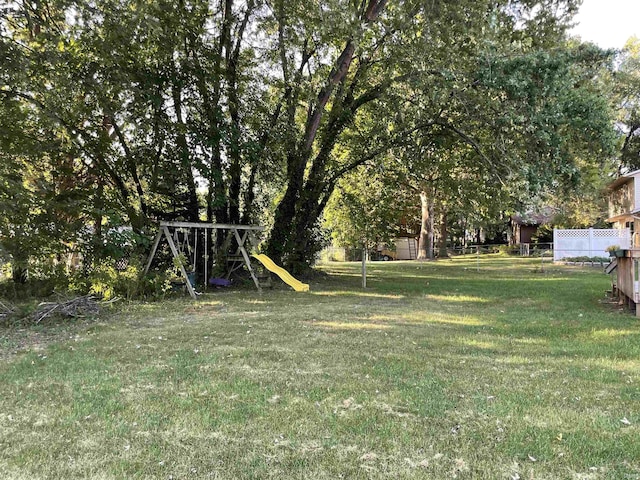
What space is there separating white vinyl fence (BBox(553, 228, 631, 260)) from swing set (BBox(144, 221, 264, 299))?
640 inches

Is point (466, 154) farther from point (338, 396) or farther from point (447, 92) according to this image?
point (338, 396)

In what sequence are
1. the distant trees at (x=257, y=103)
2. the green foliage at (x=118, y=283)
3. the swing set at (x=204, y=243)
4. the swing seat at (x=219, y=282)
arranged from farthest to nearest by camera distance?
the swing seat at (x=219, y=282) < the swing set at (x=204, y=243) < the green foliage at (x=118, y=283) < the distant trees at (x=257, y=103)

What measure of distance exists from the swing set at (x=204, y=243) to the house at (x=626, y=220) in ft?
26.1

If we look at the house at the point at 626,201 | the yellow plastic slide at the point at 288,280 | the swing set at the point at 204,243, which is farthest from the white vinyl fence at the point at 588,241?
the swing set at the point at 204,243

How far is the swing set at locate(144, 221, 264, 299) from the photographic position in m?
11.1

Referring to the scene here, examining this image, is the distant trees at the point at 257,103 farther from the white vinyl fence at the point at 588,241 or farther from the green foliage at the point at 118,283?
the white vinyl fence at the point at 588,241

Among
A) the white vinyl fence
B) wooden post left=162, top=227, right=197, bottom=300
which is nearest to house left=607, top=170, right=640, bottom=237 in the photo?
the white vinyl fence

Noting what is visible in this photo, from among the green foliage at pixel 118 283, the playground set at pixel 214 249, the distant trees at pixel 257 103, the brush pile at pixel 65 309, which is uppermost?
the distant trees at pixel 257 103

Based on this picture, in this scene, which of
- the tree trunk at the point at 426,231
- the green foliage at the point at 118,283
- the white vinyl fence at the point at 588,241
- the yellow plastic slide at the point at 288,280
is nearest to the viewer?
the green foliage at the point at 118,283

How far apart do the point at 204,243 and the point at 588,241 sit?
60.9 feet

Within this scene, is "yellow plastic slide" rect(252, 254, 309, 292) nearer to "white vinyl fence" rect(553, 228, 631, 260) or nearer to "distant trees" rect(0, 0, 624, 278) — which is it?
"distant trees" rect(0, 0, 624, 278)

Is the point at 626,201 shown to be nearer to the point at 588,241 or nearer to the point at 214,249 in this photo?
the point at 588,241

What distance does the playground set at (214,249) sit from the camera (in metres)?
11.2

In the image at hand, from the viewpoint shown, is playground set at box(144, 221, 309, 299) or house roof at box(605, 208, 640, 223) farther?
house roof at box(605, 208, 640, 223)
